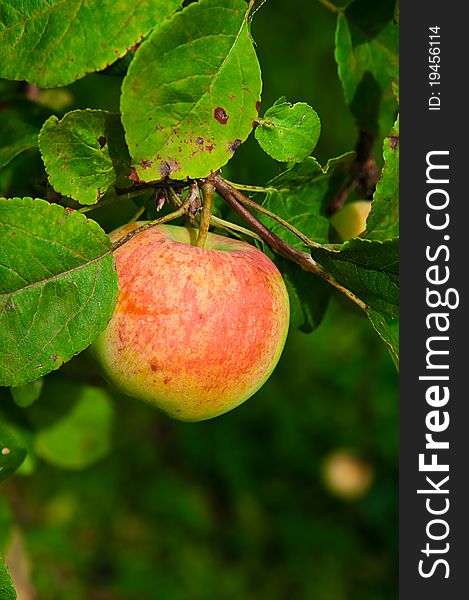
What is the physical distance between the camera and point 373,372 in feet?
7.70

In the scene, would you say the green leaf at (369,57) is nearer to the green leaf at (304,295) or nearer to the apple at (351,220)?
the apple at (351,220)

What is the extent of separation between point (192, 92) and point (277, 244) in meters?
0.20

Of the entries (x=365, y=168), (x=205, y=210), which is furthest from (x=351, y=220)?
(x=205, y=210)

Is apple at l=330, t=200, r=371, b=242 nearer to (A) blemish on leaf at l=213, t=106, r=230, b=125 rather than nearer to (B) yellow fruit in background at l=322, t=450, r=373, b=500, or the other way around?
(A) blemish on leaf at l=213, t=106, r=230, b=125

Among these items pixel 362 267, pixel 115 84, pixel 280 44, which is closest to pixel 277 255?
pixel 362 267

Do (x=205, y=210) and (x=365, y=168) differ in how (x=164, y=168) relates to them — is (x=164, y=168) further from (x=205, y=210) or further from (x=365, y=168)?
(x=365, y=168)

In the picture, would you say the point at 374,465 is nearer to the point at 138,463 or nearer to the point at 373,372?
the point at 373,372

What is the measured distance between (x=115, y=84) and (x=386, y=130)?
107 cm

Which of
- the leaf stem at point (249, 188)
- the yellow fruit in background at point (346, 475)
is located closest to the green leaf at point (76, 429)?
the leaf stem at point (249, 188)

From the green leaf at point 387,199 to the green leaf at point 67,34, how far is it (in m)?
→ 0.26

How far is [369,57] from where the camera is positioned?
970mm

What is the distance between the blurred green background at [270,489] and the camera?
2.27 m

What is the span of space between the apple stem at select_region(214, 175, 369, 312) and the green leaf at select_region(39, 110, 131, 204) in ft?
0.33

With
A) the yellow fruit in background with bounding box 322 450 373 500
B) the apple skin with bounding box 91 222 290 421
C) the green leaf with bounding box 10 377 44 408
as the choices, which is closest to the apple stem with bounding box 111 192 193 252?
the apple skin with bounding box 91 222 290 421
